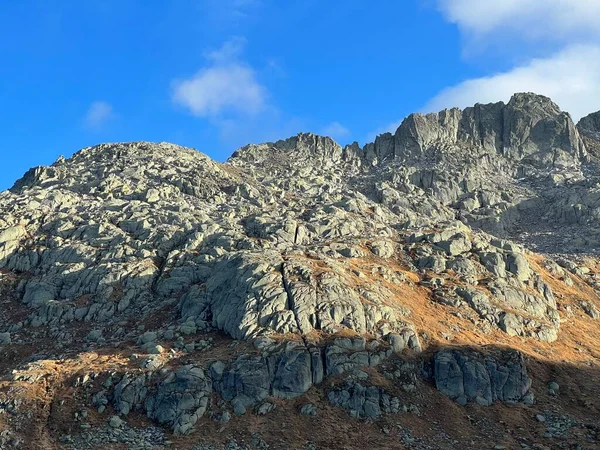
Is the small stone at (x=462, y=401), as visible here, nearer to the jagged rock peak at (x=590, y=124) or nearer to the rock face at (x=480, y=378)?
the rock face at (x=480, y=378)

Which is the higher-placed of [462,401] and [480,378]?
[480,378]

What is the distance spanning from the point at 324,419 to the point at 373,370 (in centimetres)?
581

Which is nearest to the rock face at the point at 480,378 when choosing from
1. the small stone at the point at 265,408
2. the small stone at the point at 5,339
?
the small stone at the point at 265,408

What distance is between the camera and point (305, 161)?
12112cm

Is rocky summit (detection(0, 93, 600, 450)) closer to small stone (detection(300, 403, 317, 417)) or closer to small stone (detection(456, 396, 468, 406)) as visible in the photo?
small stone (detection(300, 403, 317, 417))

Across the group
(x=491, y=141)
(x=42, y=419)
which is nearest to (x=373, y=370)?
(x=42, y=419)

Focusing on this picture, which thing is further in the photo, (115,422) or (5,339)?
(5,339)

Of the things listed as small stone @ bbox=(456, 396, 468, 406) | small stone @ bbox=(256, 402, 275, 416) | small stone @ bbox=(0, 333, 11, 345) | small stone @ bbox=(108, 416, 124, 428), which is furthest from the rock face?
small stone @ bbox=(0, 333, 11, 345)

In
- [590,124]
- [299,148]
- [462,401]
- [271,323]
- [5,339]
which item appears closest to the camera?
[462,401]

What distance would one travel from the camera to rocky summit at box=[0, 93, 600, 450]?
32625mm

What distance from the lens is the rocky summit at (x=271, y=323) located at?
32.6m


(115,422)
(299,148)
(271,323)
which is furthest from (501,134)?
(115,422)

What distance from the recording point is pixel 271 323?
3975 centimetres

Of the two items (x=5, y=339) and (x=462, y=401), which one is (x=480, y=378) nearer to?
(x=462, y=401)
